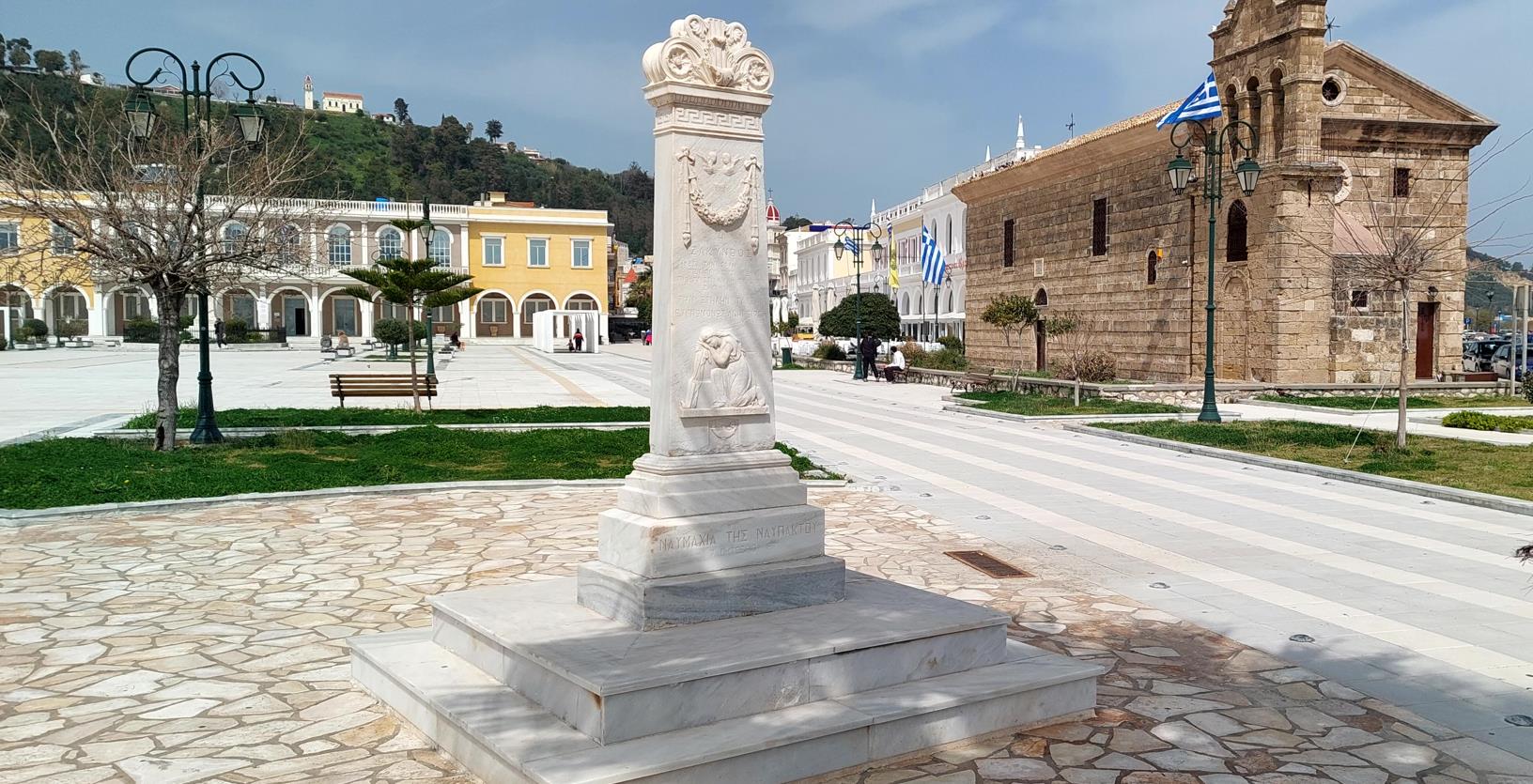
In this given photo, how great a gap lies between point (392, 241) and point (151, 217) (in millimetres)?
60718

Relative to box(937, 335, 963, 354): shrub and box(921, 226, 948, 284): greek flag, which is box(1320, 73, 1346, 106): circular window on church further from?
box(921, 226, 948, 284): greek flag

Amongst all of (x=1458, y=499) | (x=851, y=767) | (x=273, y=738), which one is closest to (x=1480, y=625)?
(x=851, y=767)

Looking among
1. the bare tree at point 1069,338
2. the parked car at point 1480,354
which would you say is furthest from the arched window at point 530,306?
the parked car at point 1480,354

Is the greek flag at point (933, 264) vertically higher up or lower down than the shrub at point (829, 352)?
higher up

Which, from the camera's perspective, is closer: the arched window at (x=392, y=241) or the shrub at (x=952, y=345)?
the shrub at (x=952, y=345)

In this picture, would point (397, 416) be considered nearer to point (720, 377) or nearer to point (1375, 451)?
point (720, 377)

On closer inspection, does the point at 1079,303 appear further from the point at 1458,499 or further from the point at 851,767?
the point at 851,767

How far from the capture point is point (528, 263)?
2916 inches

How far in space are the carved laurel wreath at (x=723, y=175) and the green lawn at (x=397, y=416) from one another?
11696mm

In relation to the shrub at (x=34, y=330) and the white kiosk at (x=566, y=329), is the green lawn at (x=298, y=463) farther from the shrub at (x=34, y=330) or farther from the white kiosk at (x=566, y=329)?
the shrub at (x=34, y=330)

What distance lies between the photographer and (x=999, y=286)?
120ft

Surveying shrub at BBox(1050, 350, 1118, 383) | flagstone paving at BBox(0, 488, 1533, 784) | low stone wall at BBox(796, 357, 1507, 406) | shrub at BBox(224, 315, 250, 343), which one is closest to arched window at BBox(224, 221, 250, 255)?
flagstone paving at BBox(0, 488, 1533, 784)

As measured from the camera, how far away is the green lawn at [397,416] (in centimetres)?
1566

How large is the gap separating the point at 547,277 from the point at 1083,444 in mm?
63014
